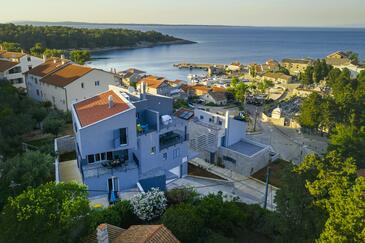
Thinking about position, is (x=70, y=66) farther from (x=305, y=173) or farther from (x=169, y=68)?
(x=169, y=68)

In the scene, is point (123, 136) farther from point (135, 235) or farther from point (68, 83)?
point (68, 83)

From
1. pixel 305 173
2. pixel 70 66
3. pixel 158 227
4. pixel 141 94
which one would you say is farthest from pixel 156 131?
pixel 70 66

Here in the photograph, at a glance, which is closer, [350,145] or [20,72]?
[350,145]

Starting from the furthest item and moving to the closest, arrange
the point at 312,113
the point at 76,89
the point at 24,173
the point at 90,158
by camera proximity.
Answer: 1. the point at 312,113
2. the point at 76,89
3. the point at 90,158
4. the point at 24,173

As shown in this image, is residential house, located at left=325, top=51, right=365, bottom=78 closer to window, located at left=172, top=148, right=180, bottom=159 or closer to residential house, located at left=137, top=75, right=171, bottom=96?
residential house, located at left=137, top=75, right=171, bottom=96

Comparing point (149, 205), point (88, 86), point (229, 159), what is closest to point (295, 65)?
point (88, 86)

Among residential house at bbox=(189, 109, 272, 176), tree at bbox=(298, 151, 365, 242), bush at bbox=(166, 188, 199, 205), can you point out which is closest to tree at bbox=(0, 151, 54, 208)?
bush at bbox=(166, 188, 199, 205)

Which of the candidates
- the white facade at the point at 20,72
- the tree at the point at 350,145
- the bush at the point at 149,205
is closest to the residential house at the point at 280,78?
the tree at the point at 350,145
